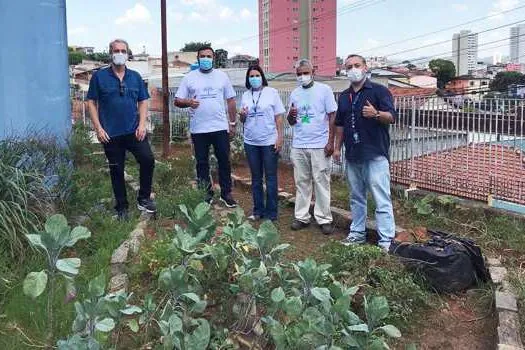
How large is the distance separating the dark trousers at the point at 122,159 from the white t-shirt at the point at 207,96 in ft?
2.47

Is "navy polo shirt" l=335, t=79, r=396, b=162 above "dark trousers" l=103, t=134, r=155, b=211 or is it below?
above

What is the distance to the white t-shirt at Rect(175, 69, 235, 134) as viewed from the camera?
588 centimetres

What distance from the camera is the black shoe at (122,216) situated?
5133 mm

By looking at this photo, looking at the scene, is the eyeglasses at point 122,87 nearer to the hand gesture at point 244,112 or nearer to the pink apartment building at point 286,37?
the hand gesture at point 244,112

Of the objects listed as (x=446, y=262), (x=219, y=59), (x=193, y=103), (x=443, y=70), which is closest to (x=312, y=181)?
(x=193, y=103)

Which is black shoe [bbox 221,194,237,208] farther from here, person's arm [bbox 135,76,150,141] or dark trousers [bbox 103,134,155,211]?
person's arm [bbox 135,76,150,141]

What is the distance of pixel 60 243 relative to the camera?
8.11 ft

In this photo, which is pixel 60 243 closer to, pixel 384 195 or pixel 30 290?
pixel 30 290

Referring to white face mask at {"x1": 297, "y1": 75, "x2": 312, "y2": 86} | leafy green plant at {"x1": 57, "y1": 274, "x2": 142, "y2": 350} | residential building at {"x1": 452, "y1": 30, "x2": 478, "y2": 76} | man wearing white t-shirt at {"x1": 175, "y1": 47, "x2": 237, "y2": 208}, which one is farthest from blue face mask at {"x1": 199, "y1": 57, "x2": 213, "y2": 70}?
residential building at {"x1": 452, "y1": 30, "x2": 478, "y2": 76}

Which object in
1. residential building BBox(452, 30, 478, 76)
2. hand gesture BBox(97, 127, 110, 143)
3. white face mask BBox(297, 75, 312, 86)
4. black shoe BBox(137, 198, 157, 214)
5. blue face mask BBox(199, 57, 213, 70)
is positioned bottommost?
black shoe BBox(137, 198, 157, 214)

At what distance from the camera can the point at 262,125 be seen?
571 centimetres

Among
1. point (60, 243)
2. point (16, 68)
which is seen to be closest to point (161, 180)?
point (16, 68)

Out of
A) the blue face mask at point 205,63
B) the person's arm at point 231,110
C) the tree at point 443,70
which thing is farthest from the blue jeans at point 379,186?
the tree at point 443,70

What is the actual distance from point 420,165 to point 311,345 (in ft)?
17.8
